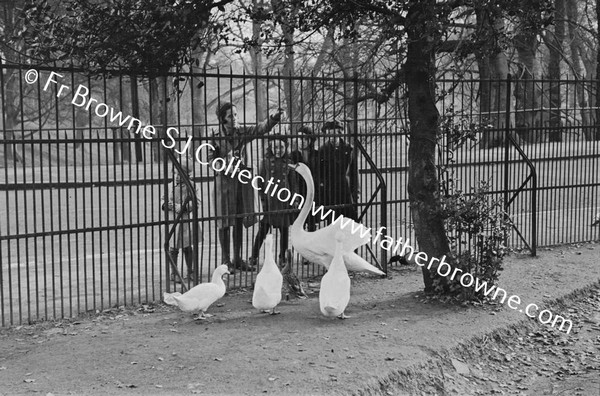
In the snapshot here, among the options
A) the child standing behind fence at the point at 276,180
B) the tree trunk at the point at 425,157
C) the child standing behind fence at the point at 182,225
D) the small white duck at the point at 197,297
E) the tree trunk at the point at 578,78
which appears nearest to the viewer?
the small white duck at the point at 197,297

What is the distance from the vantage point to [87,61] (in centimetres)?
809

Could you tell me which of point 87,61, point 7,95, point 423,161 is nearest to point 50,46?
point 87,61

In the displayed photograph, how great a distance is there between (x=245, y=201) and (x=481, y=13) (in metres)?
3.85

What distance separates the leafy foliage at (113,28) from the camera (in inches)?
303

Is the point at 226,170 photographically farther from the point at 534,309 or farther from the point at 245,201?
the point at 534,309

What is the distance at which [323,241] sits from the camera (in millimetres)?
9195

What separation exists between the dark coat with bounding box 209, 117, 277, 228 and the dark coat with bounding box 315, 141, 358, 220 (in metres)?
1.01

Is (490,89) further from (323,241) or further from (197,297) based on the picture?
(197,297)

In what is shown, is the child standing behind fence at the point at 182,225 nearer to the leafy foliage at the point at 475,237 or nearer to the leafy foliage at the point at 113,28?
the leafy foliage at the point at 113,28

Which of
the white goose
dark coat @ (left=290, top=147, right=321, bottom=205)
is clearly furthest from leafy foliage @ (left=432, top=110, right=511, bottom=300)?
dark coat @ (left=290, top=147, right=321, bottom=205)

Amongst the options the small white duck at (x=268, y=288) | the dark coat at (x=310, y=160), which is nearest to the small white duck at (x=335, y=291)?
the small white duck at (x=268, y=288)

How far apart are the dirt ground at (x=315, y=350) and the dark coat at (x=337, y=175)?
4.48 feet

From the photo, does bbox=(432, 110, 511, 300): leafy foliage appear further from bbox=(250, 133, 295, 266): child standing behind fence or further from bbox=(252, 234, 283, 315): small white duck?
bbox=(250, 133, 295, 266): child standing behind fence

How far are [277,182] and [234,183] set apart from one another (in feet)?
2.02
